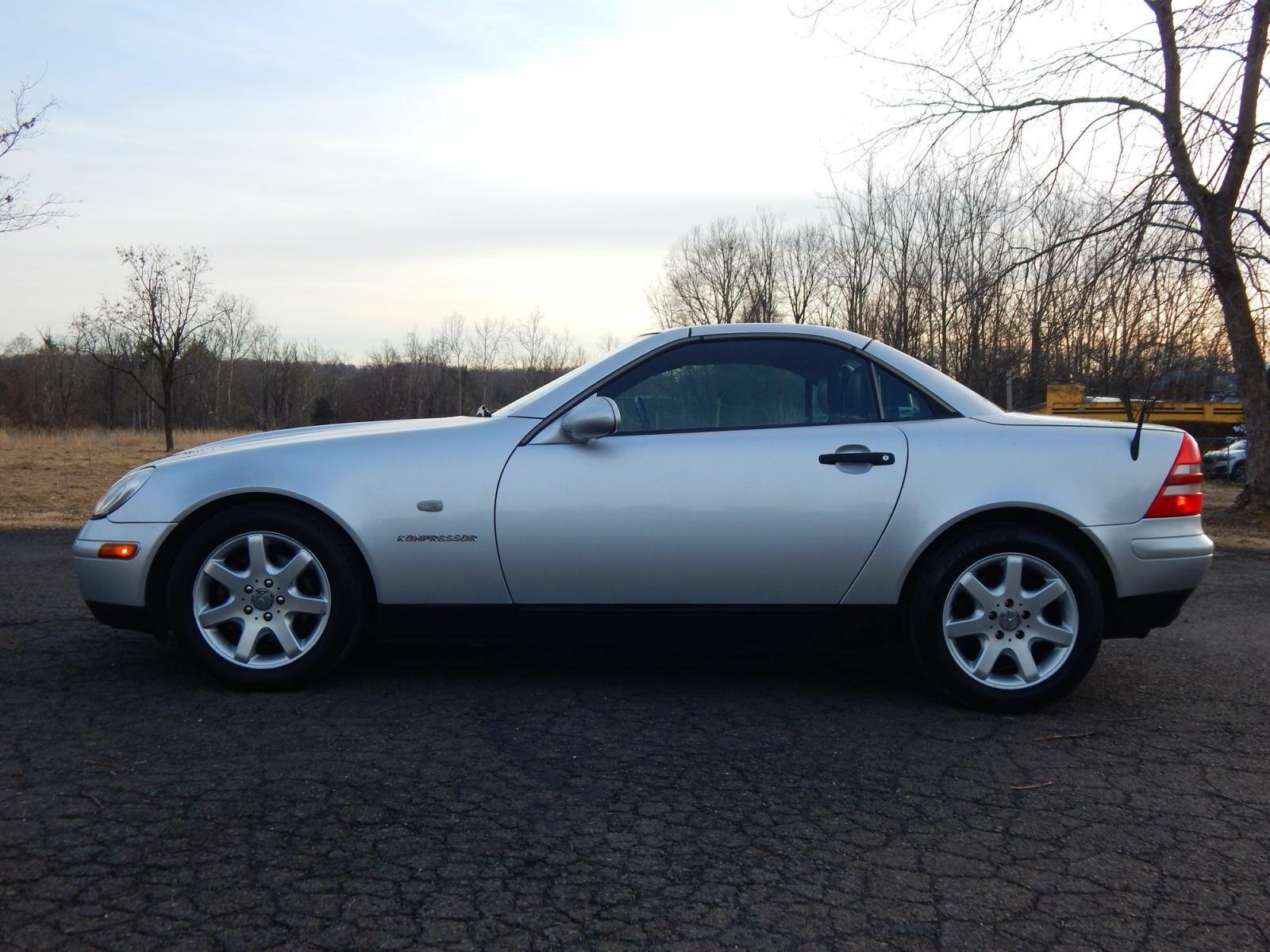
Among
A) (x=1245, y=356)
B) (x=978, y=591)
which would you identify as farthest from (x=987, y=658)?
(x=1245, y=356)

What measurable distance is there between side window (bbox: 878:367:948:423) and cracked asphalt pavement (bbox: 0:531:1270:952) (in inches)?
40.1

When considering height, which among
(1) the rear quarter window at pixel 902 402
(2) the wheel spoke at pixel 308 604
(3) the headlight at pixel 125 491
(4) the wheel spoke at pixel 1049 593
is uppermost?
(1) the rear quarter window at pixel 902 402

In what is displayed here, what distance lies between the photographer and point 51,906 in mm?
2416

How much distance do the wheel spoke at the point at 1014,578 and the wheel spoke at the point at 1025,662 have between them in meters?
0.19

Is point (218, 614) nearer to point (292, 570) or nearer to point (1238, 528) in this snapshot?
point (292, 570)

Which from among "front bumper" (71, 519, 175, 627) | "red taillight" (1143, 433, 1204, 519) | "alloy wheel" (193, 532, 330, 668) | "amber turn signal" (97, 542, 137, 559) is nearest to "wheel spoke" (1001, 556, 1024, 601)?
"red taillight" (1143, 433, 1204, 519)

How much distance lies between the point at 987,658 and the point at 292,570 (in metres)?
2.70

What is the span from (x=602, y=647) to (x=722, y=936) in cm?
292

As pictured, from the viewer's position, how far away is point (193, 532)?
14.1ft

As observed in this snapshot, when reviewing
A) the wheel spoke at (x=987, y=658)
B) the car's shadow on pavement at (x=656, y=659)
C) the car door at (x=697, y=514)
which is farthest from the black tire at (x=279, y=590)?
the wheel spoke at (x=987, y=658)

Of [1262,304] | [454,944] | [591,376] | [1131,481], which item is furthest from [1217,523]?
[454,944]

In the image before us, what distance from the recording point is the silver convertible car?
4133 millimetres

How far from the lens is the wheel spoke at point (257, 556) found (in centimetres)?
419

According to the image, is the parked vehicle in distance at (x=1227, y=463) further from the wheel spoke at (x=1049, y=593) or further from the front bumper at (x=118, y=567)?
the front bumper at (x=118, y=567)
